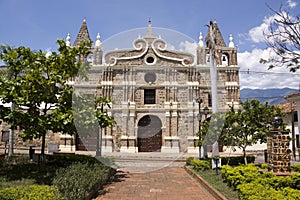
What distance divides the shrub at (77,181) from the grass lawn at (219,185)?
11.4 ft

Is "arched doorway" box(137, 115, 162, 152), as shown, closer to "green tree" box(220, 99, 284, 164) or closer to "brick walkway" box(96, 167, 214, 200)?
"green tree" box(220, 99, 284, 164)

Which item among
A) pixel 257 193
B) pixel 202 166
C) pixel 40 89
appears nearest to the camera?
pixel 257 193

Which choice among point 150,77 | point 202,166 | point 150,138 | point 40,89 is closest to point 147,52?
point 150,77

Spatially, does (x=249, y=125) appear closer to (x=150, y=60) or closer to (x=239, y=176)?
(x=239, y=176)

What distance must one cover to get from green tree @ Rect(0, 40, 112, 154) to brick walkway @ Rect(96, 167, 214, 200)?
217cm

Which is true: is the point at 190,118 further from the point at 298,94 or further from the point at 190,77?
the point at 298,94

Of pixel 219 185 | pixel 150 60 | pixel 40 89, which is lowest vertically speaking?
pixel 219 185

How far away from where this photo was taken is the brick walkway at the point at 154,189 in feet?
21.8

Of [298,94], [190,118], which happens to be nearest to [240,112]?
[298,94]

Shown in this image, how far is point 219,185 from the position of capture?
295 inches

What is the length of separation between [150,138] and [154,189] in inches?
609

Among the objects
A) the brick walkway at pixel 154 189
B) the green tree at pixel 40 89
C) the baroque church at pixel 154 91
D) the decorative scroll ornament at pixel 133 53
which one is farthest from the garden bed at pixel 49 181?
the decorative scroll ornament at pixel 133 53

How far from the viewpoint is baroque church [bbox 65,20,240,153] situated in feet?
69.4

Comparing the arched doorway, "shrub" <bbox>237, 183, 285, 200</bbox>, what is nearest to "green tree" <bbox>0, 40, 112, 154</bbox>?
"shrub" <bbox>237, 183, 285, 200</bbox>
